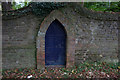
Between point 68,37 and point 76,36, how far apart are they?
49 centimetres

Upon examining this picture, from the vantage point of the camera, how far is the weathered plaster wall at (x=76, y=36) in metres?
4.70

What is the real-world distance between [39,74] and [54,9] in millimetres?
3371

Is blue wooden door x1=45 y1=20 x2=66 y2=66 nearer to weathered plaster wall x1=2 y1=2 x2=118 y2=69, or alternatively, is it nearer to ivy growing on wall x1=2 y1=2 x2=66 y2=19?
weathered plaster wall x1=2 y1=2 x2=118 y2=69

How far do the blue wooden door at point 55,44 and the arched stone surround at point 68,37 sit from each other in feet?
0.92

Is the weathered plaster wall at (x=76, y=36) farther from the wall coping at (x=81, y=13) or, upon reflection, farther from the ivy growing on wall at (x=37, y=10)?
the ivy growing on wall at (x=37, y=10)

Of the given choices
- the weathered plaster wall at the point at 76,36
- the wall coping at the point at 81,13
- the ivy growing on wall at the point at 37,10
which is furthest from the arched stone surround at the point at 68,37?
the wall coping at the point at 81,13

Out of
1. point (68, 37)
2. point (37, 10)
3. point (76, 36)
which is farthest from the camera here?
point (76, 36)

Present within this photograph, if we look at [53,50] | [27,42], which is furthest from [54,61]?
[27,42]

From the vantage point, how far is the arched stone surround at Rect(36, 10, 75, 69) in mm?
4672

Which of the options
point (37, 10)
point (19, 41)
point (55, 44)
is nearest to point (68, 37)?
point (55, 44)

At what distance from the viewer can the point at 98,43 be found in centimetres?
530

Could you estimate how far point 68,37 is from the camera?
4.91 metres

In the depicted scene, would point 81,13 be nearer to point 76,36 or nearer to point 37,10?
point 76,36

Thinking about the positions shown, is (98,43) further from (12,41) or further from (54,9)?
(12,41)
